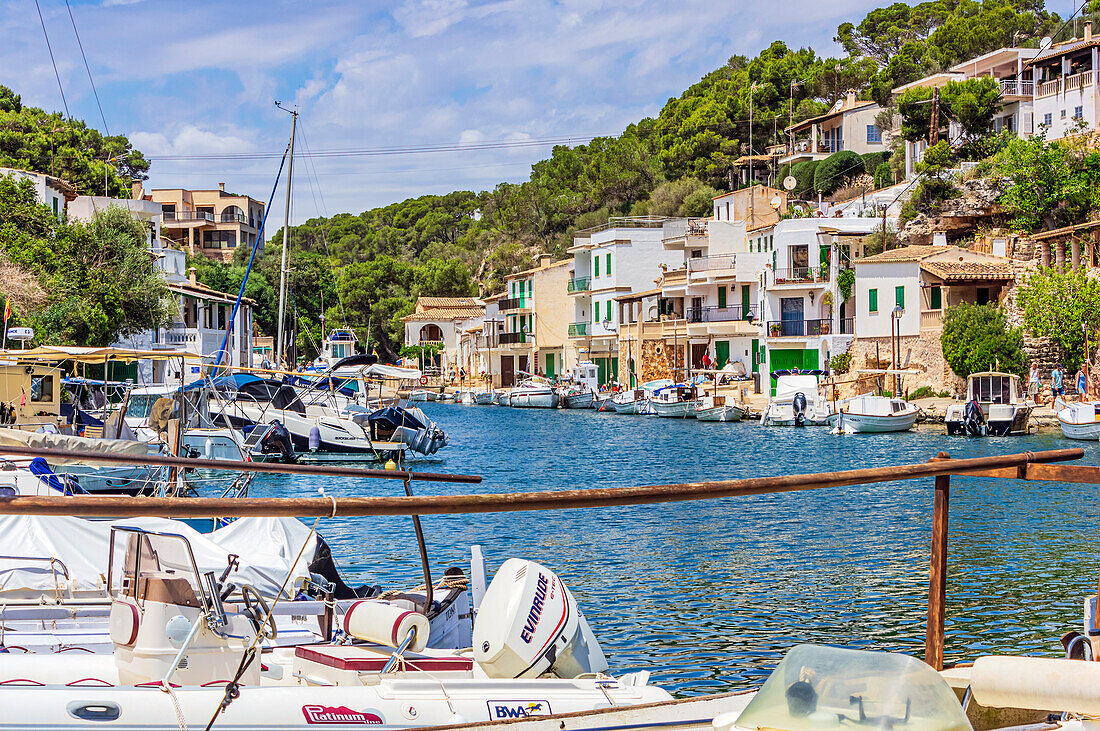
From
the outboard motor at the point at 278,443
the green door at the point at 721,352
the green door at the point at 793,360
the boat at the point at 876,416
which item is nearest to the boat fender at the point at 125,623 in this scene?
the outboard motor at the point at 278,443

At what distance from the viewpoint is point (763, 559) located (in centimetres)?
1795

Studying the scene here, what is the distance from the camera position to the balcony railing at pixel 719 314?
213 feet

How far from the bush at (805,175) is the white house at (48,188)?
4924 centimetres

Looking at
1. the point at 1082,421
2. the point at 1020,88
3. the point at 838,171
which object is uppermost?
the point at 1020,88

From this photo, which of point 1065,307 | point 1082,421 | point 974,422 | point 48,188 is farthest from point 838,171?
point 48,188

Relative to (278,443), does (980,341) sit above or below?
above

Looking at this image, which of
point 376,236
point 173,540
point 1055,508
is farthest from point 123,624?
point 376,236

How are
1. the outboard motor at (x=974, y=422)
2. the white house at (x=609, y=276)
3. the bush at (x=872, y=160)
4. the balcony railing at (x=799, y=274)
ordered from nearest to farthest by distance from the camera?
1. the outboard motor at (x=974, y=422)
2. the balcony railing at (x=799, y=274)
3. the white house at (x=609, y=276)
4. the bush at (x=872, y=160)

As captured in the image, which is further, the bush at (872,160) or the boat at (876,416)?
the bush at (872,160)

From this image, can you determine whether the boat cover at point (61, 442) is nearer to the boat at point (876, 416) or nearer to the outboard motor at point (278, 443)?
the outboard motor at point (278, 443)

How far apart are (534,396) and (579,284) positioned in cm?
1225

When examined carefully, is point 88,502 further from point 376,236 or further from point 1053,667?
point 376,236

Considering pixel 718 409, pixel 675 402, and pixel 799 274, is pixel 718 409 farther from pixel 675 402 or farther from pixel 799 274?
pixel 799 274

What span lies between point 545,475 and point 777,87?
67886 millimetres
